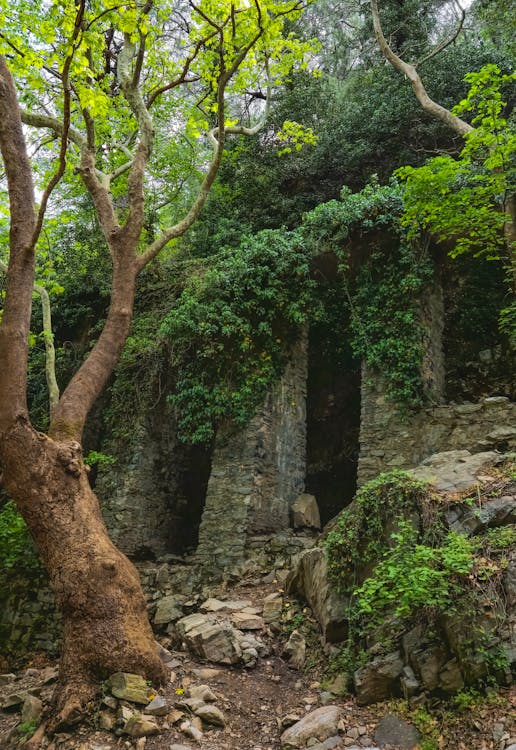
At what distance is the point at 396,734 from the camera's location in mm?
3209

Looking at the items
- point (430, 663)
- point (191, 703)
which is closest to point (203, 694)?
point (191, 703)

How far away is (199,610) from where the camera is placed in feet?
18.9

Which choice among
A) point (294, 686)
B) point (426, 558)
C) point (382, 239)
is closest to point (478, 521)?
point (426, 558)

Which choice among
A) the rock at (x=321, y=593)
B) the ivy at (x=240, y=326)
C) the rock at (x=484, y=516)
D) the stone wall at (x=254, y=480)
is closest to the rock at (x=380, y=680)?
the rock at (x=321, y=593)

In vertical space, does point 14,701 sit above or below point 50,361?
below

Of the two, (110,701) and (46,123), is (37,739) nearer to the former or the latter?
(110,701)

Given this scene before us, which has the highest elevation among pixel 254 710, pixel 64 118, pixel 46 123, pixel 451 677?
pixel 46 123

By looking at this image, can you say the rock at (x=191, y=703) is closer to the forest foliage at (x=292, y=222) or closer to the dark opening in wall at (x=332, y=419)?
the forest foliage at (x=292, y=222)

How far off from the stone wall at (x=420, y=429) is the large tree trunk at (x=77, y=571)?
4025 millimetres

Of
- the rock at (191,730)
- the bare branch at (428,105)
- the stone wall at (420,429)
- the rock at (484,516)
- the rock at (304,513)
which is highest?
the bare branch at (428,105)

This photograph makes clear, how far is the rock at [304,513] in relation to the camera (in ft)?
Result: 24.6

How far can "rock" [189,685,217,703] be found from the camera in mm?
3887

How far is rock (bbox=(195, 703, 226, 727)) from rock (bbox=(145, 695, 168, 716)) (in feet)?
0.77

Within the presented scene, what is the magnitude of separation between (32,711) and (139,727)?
101cm
